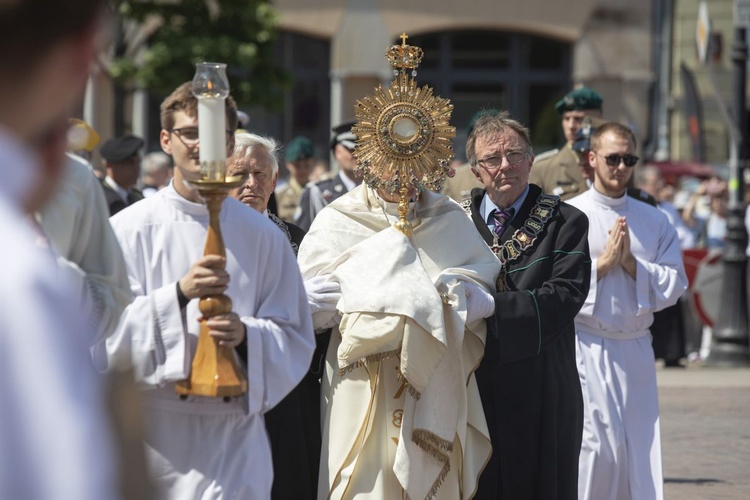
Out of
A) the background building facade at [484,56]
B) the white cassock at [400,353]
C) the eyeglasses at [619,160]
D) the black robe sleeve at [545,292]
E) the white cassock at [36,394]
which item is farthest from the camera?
the background building facade at [484,56]

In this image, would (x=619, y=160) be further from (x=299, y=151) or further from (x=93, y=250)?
(x=299, y=151)

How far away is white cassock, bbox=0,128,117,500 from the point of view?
47.4 inches

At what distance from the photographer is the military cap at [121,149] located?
31.5 feet

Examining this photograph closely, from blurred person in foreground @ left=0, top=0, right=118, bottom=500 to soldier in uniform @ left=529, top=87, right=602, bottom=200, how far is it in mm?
6768

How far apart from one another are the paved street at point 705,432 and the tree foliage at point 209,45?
8293 millimetres

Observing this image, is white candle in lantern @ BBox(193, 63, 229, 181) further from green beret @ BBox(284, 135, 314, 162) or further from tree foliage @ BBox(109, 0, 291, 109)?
tree foliage @ BBox(109, 0, 291, 109)

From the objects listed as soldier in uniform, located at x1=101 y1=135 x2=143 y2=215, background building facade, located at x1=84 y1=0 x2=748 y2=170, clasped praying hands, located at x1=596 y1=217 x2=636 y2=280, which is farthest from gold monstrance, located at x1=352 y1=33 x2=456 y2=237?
background building facade, located at x1=84 y1=0 x2=748 y2=170

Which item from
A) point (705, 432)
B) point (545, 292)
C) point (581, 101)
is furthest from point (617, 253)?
point (705, 432)

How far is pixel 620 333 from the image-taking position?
22.1 ft

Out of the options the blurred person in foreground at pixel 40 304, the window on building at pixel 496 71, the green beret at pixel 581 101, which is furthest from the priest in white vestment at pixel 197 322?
the window on building at pixel 496 71

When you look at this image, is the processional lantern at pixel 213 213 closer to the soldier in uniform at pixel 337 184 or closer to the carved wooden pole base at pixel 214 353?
the carved wooden pole base at pixel 214 353

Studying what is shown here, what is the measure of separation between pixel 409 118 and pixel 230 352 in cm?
176

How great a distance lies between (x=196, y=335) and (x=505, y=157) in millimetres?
2111

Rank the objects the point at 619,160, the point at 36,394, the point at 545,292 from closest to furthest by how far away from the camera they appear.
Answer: the point at 36,394
the point at 545,292
the point at 619,160
